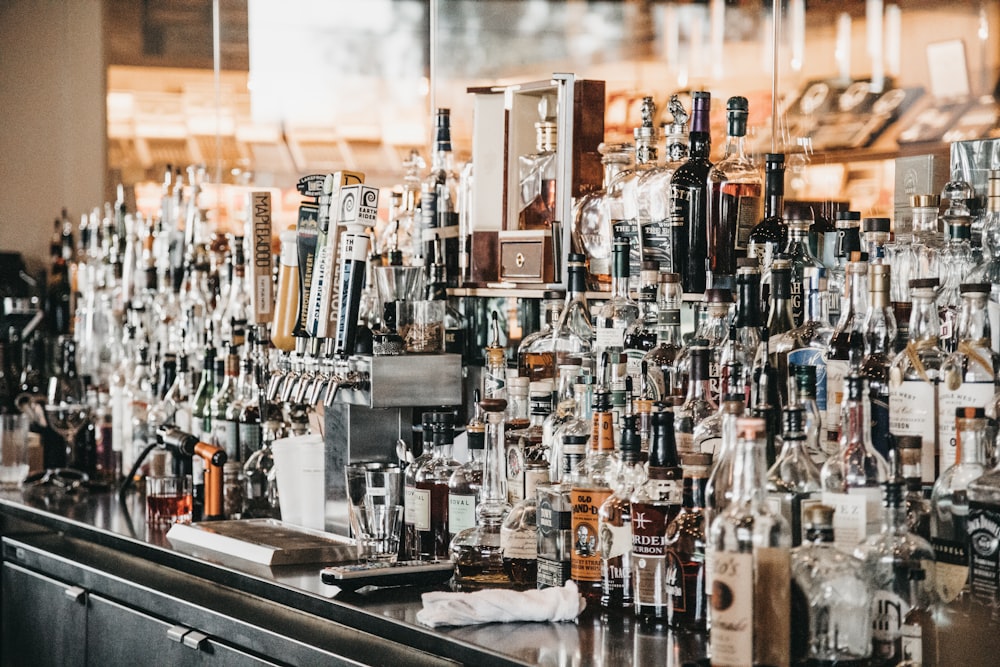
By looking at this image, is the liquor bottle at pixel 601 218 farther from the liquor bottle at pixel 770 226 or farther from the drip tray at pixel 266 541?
the drip tray at pixel 266 541

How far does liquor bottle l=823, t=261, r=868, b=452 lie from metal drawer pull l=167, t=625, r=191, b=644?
1.41 m

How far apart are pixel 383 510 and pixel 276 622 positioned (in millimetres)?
297

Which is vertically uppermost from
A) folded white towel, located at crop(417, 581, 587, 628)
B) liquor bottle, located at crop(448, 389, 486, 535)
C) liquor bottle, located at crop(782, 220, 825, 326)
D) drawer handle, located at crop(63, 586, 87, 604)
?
liquor bottle, located at crop(782, 220, 825, 326)

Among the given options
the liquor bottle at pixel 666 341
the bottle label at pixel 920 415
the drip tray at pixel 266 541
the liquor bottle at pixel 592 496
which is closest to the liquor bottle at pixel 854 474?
the bottle label at pixel 920 415

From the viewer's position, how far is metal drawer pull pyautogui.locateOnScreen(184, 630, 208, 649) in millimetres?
2713

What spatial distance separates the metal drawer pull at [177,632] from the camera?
2783mm

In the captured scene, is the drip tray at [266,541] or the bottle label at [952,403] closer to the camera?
the bottle label at [952,403]

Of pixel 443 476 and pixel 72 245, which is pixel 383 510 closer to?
pixel 443 476

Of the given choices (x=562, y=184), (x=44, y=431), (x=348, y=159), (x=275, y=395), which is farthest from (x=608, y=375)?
(x=44, y=431)

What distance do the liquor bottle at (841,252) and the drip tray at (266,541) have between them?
1.09m

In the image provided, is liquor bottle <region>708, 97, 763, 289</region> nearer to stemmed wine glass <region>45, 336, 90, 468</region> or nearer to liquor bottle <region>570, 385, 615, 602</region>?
liquor bottle <region>570, 385, 615, 602</region>

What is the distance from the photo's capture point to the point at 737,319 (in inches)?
84.9

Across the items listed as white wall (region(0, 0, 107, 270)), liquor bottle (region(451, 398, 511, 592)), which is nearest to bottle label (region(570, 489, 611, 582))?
liquor bottle (region(451, 398, 511, 592))

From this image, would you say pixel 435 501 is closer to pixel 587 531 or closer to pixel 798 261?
pixel 587 531
